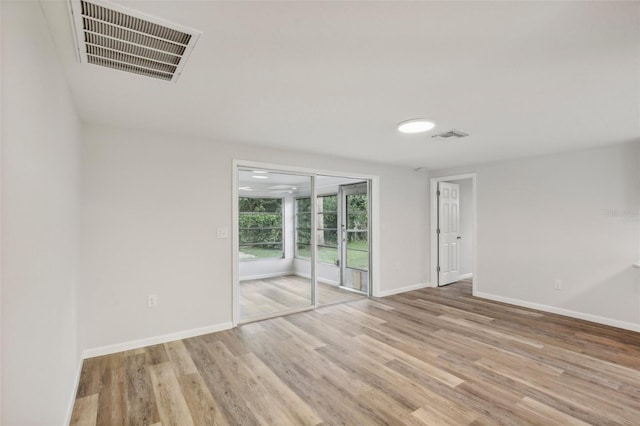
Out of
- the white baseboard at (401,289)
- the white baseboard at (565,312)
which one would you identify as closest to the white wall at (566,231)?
the white baseboard at (565,312)

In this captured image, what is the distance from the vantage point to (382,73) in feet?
6.52

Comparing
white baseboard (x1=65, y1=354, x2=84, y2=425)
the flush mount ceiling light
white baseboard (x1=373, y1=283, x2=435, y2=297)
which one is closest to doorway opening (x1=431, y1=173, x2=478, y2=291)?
white baseboard (x1=373, y1=283, x2=435, y2=297)

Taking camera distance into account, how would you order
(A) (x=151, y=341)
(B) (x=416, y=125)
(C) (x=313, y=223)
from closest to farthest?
(B) (x=416, y=125) < (A) (x=151, y=341) < (C) (x=313, y=223)

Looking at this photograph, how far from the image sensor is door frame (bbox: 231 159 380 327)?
3.78 m

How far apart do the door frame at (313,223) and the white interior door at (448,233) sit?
60.5 inches

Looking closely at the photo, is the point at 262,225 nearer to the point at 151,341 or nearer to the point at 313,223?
the point at 313,223

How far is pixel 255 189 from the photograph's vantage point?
Answer: 563cm

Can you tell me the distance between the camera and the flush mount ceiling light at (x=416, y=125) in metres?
2.91

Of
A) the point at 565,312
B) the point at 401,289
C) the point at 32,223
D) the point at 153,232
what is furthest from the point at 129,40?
Result: the point at 565,312

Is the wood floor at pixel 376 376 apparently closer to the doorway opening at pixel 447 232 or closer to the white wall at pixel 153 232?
the white wall at pixel 153 232

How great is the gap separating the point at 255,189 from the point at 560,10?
190 inches

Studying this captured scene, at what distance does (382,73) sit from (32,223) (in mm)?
1959

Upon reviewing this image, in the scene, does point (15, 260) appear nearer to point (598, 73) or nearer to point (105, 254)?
point (105, 254)

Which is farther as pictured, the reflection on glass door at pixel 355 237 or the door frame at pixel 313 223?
the reflection on glass door at pixel 355 237
